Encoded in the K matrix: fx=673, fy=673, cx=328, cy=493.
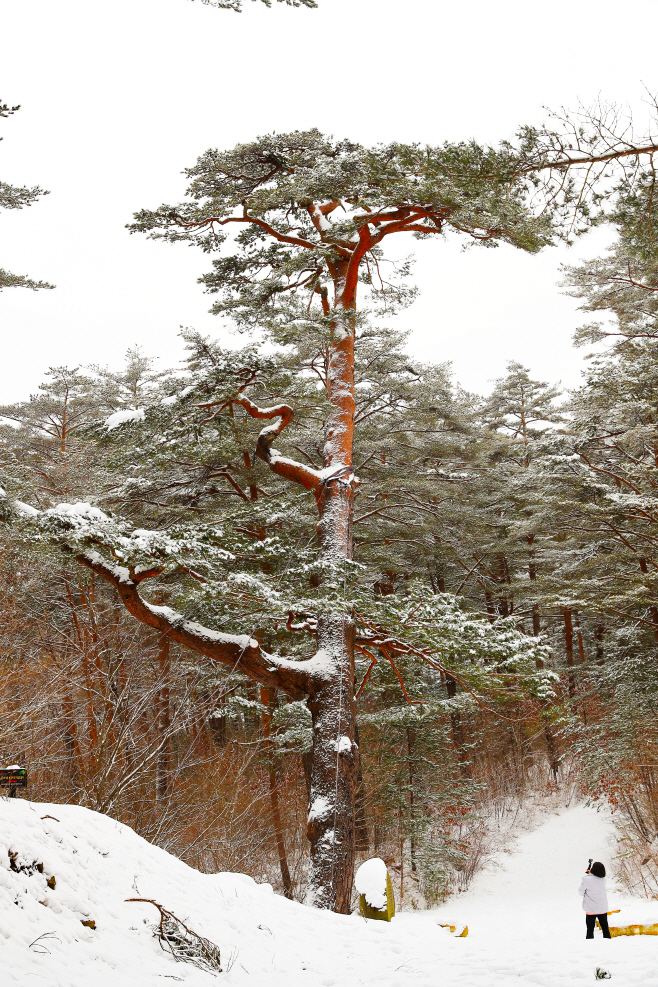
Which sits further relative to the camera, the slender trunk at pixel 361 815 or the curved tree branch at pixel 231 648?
the slender trunk at pixel 361 815

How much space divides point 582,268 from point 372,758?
38.5 ft

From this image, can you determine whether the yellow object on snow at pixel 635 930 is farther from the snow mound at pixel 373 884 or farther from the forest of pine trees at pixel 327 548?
the snow mound at pixel 373 884

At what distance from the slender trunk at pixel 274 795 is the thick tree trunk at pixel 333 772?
12.4ft

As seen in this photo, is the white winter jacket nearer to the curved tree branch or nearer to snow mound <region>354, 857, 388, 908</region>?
snow mound <region>354, 857, 388, 908</region>

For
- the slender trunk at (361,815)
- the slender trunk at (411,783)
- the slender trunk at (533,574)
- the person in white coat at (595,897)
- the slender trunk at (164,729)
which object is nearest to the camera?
the person in white coat at (595,897)

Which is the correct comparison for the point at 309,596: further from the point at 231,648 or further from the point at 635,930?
the point at 635,930

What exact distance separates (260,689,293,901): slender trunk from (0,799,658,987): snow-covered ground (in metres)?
5.34

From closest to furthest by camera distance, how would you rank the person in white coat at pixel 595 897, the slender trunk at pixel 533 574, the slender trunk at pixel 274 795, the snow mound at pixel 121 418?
the person in white coat at pixel 595 897 < the snow mound at pixel 121 418 < the slender trunk at pixel 274 795 < the slender trunk at pixel 533 574

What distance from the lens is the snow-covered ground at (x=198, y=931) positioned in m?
3.41

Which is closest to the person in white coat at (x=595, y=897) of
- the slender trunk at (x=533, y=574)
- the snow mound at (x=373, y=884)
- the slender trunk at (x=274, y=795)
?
the snow mound at (x=373, y=884)

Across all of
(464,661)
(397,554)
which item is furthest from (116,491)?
(397,554)

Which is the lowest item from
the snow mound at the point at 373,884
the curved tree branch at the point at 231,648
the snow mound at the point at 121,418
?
the snow mound at the point at 373,884

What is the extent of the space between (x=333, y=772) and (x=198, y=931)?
3.48m

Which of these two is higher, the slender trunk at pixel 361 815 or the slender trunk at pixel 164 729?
the slender trunk at pixel 164 729
